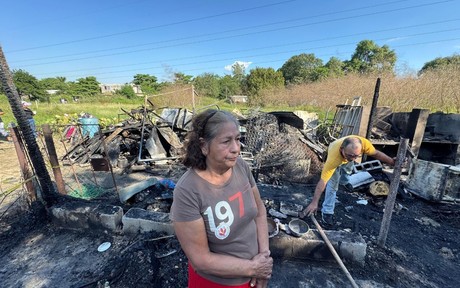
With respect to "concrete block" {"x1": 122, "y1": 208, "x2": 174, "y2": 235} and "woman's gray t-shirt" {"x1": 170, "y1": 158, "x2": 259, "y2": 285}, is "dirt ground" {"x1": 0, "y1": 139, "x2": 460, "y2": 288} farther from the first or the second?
"woman's gray t-shirt" {"x1": 170, "y1": 158, "x2": 259, "y2": 285}

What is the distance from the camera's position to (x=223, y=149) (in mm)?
1310

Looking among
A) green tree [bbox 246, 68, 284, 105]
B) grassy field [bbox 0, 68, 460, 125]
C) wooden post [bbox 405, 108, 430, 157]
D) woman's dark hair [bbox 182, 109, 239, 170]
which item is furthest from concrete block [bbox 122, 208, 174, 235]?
green tree [bbox 246, 68, 284, 105]

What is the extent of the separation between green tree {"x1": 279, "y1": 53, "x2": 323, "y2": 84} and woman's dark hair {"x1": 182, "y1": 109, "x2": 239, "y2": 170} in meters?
38.2

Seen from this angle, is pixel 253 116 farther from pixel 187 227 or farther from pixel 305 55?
pixel 305 55

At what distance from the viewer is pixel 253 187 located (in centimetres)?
162

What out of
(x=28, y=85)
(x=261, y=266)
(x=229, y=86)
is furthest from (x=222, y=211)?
(x=28, y=85)

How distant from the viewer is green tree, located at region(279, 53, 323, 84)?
1480 inches

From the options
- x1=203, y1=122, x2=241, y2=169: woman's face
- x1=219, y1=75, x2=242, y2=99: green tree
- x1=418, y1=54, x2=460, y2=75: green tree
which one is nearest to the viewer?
x1=203, y1=122, x2=241, y2=169: woman's face

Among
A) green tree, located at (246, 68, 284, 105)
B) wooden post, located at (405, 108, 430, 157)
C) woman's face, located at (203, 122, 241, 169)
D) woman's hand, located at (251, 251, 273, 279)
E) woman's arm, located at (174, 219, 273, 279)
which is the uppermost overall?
green tree, located at (246, 68, 284, 105)

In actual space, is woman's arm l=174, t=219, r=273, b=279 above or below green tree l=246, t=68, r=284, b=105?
below

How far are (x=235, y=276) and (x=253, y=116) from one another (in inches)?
275

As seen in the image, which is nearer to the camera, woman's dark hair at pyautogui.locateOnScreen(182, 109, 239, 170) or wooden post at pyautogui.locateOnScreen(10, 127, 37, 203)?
woman's dark hair at pyautogui.locateOnScreen(182, 109, 239, 170)

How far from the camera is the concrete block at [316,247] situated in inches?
110

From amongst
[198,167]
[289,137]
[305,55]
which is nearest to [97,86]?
[305,55]
